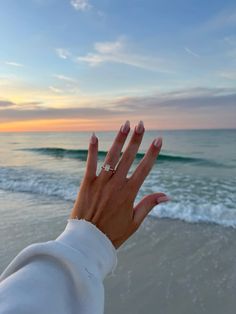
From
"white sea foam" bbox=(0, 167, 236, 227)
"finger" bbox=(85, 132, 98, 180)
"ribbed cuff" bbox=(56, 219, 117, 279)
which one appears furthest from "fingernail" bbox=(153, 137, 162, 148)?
"white sea foam" bbox=(0, 167, 236, 227)

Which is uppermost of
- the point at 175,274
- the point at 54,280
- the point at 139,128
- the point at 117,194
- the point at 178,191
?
the point at 139,128

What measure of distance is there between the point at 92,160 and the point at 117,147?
0.11 meters

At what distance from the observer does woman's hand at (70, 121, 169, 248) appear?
116 cm

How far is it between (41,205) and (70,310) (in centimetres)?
652

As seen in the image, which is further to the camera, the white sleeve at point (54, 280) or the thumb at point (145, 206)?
the thumb at point (145, 206)

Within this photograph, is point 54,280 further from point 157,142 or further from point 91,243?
point 157,142

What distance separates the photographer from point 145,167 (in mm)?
1270

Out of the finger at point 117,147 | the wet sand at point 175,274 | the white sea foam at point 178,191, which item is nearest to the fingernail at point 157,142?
the finger at point 117,147

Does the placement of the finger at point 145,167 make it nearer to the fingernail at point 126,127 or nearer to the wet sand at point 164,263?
the fingernail at point 126,127

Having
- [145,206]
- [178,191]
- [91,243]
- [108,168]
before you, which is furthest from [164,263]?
[178,191]

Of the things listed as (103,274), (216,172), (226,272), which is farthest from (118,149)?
(216,172)

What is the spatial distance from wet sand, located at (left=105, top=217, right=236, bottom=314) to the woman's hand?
2.17 m

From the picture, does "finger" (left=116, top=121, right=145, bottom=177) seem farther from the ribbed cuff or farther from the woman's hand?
the ribbed cuff

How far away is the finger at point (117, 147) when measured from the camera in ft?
4.07
